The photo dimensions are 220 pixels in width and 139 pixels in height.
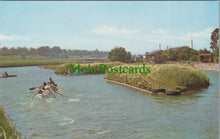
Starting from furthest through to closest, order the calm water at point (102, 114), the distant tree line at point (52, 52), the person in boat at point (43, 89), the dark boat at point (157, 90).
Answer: the dark boat at point (157, 90), the person in boat at point (43, 89), the distant tree line at point (52, 52), the calm water at point (102, 114)

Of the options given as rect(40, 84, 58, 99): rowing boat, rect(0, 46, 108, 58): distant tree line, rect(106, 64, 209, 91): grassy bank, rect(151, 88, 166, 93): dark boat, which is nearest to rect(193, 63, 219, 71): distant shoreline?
rect(106, 64, 209, 91): grassy bank

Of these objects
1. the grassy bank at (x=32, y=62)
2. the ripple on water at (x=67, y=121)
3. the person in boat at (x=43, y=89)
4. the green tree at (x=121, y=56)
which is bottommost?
the ripple on water at (x=67, y=121)

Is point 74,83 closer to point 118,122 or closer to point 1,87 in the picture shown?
point 1,87

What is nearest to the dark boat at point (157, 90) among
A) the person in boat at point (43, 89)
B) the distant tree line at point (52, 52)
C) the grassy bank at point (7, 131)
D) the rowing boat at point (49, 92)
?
the distant tree line at point (52, 52)

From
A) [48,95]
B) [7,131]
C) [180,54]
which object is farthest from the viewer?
[180,54]

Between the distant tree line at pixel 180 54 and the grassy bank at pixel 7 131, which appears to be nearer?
the grassy bank at pixel 7 131

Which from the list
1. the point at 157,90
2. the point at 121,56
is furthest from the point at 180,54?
the point at 121,56

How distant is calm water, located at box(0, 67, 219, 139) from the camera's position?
707cm

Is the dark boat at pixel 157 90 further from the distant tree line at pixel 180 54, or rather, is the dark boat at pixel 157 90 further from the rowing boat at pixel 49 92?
the distant tree line at pixel 180 54

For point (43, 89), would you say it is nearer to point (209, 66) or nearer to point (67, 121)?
point (67, 121)

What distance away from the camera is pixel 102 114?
9.26 metres

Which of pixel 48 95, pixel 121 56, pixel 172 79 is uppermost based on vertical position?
pixel 121 56

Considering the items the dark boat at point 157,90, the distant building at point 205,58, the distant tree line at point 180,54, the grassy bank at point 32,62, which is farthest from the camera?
the distant building at point 205,58

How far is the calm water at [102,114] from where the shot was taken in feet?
23.2
